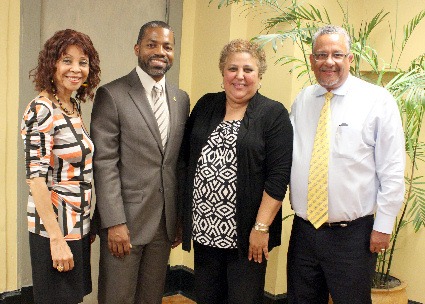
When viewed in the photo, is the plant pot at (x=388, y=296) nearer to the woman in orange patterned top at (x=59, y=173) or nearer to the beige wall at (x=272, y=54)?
the beige wall at (x=272, y=54)

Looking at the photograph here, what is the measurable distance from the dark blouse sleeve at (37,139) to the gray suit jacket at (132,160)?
0.96ft

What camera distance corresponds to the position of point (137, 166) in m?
2.29

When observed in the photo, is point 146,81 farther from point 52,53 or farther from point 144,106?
point 52,53

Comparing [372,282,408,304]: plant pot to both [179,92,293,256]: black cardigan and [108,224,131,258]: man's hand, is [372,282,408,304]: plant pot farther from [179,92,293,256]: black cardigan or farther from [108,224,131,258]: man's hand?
[108,224,131,258]: man's hand

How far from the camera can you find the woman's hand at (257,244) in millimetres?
2205

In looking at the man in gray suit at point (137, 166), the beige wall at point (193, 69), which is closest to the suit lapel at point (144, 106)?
the man in gray suit at point (137, 166)

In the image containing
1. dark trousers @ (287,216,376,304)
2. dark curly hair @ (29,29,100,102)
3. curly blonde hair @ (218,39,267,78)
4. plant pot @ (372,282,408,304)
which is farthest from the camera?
plant pot @ (372,282,408,304)

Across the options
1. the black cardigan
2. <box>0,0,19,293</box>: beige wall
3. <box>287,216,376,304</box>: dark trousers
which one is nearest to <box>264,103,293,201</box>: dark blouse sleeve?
the black cardigan

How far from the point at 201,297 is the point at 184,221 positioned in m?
0.35

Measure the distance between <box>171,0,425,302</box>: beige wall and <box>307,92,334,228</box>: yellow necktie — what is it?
1.08 metres

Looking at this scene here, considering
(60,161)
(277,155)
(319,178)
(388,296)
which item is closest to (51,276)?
(60,161)

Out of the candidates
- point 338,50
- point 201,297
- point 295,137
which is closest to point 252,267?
point 201,297

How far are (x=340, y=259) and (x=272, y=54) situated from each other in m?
1.61

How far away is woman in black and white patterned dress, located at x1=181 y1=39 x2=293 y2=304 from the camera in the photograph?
2.20 metres
